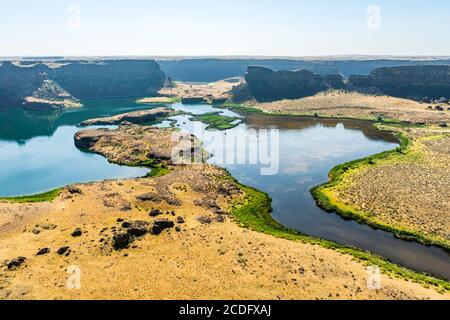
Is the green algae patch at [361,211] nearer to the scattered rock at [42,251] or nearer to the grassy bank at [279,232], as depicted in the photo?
the grassy bank at [279,232]

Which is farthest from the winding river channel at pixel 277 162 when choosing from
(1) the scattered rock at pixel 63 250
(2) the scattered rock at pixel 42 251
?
(1) the scattered rock at pixel 63 250

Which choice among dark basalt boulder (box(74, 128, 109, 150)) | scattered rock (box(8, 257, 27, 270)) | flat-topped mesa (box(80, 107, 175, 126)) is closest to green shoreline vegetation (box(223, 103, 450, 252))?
scattered rock (box(8, 257, 27, 270))

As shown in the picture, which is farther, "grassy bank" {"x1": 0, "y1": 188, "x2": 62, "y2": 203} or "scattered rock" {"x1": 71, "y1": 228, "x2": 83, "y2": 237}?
"grassy bank" {"x1": 0, "y1": 188, "x2": 62, "y2": 203}

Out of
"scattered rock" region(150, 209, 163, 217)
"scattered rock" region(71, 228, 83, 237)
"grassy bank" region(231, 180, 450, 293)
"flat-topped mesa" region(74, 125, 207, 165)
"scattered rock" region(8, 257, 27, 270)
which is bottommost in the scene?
"grassy bank" region(231, 180, 450, 293)

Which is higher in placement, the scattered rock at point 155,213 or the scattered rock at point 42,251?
the scattered rock at point 155,213

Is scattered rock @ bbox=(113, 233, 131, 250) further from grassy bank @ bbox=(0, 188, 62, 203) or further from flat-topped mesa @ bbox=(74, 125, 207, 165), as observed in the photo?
flat-topped mesa @ bbox=(74, 125, 207, 165)

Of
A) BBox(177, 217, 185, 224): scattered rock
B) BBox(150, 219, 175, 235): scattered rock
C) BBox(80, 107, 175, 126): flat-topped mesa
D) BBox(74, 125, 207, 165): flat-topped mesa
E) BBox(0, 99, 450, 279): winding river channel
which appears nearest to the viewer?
BBox(150, 219, 175, 235): scattered rock
